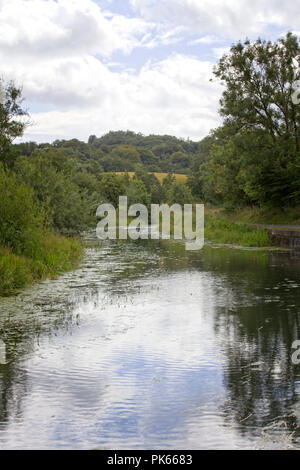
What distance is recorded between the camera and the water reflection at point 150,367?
17.0 feet

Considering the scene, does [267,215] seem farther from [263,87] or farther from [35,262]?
[35,262]

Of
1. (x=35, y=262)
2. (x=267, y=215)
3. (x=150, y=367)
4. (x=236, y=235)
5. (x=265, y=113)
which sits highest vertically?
(x=265, y=113)

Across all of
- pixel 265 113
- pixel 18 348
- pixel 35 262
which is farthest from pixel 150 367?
pixel 265 113

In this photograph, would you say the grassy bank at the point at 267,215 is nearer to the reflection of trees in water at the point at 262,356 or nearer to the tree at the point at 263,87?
the tree at the point at 263,87

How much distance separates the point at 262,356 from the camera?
25.4 ft

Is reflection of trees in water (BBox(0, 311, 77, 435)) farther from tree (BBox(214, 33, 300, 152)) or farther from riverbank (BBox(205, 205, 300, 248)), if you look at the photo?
tree (BBox(214, 33, 300, 152))

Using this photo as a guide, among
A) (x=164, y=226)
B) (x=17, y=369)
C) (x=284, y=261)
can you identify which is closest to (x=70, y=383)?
(x=17, y=369)

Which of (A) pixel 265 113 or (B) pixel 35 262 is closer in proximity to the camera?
(B) pixel 35 262

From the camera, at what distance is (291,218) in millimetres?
33469

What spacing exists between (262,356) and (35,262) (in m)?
9.99

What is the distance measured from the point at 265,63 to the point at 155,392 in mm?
31340

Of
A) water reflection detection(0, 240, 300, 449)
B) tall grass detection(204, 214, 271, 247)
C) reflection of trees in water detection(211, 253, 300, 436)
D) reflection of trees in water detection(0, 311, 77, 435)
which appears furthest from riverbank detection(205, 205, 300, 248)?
reflection of trees in water detection(0, 311, 77, 435)

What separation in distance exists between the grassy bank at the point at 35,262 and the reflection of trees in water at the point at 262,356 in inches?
218

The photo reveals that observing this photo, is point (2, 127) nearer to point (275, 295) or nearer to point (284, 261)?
point (284, 261)
